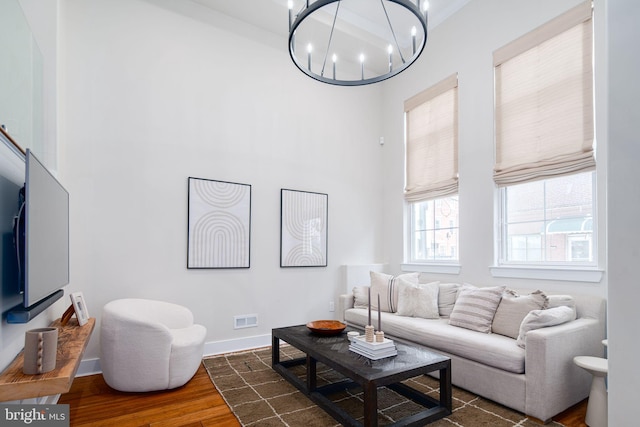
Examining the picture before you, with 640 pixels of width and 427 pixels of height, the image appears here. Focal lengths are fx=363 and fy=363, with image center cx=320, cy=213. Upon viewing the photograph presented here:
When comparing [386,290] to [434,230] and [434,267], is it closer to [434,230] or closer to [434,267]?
[434,267]

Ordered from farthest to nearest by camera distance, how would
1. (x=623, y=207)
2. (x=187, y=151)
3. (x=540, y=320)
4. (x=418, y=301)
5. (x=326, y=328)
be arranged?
(x=187, y=151)
(x=418, y=301)
(x=326, y=328)
(x=540, y=320)
(x=623, y=207)

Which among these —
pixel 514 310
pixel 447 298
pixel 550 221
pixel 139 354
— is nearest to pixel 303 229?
pixel 447 298

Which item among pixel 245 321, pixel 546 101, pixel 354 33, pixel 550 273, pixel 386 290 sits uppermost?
pixel 354 33

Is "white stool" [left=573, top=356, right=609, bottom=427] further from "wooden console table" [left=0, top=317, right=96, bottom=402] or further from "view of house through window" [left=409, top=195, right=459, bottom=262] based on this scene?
"wooden console table" [left=0, top=317, right=96, bottom=402]

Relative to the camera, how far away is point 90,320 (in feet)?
9.38

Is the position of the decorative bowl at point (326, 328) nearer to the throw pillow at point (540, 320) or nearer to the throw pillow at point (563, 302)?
the throw pillow at point (540, 320)

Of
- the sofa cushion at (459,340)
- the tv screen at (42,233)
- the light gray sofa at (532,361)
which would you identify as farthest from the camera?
the sofa cushion at (459,340)

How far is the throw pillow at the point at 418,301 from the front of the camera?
365cm

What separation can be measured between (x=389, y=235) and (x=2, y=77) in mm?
4274

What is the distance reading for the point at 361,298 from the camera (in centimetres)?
421

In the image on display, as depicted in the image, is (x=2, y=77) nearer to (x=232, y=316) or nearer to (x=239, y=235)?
(x=239, y=235)

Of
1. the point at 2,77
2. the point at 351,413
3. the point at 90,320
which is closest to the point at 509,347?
the point at 351,413

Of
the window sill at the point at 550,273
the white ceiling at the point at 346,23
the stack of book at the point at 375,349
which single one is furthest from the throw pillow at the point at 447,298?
the white ceiling at the point at 346,23

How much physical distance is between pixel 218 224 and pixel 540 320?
9.99 ft
